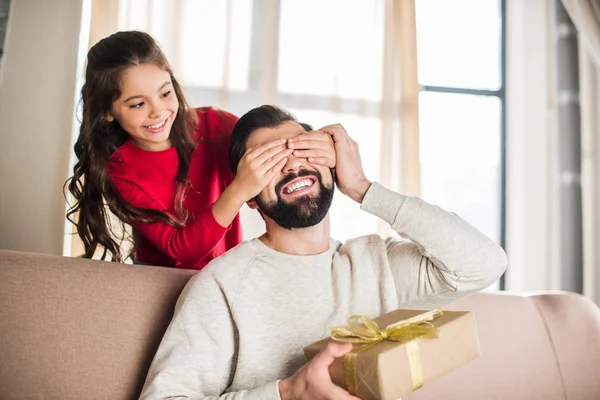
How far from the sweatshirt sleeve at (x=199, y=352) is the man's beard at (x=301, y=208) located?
0.70 ft

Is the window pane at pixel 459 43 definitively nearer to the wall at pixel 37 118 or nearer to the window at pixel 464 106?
the window at pixel 464 106

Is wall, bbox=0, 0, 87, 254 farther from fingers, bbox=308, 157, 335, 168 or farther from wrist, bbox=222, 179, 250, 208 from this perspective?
fingers, bbox=308, 157, 335, 168

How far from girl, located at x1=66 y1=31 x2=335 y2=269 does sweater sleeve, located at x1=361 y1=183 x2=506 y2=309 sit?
1.82 ft

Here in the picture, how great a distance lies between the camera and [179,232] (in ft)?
6.46

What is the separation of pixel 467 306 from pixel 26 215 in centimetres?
238

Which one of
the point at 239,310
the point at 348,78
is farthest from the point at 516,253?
the point at 239,310

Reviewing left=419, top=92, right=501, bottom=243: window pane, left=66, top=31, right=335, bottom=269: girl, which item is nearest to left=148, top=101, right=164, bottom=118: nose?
left=66, top=31, right=335, bottom=269: girl

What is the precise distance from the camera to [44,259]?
1.66 m

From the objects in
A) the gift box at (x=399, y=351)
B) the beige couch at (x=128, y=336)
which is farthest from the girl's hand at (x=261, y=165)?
the gift box at (x=399, y=351)

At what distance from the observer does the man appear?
1.42m

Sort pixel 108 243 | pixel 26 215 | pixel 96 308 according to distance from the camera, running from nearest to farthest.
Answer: pixel 96 308, pixel 108 243, pixel 26 215

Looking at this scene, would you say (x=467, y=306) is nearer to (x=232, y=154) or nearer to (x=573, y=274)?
(x=232, y=154)

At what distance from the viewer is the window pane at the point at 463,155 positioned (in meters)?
4.20

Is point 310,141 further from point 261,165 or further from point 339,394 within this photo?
point 339,394
